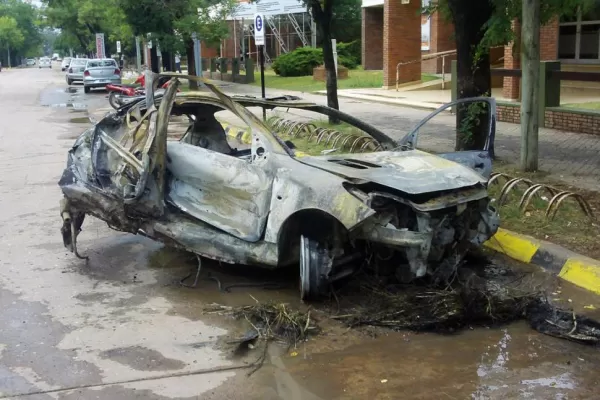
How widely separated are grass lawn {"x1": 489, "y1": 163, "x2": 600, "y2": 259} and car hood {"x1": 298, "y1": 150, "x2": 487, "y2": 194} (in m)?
1.33

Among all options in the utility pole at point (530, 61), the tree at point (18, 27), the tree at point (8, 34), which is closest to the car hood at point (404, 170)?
the utility pole at point (530, 61)

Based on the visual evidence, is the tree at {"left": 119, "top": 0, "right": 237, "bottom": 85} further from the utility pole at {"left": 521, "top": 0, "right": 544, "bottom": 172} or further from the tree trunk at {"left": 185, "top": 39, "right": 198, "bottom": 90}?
the utility pole at {"left": 521, "top": 0, "right": 544, "bottom": 172}

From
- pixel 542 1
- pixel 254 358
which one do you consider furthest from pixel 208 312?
pixel 542 1

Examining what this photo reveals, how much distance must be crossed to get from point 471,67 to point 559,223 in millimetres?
3794

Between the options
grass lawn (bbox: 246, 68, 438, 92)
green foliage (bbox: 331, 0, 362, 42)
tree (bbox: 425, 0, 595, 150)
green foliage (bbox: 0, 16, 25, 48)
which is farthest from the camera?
green foliage (bbox: 0, 16, 25, 48)

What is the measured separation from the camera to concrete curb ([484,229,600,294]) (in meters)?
5.97

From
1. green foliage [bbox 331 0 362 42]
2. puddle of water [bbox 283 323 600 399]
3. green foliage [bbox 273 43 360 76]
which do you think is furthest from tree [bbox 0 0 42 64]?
puddle of water [bbox 283 323 600 399]

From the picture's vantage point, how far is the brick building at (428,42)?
18453 mm

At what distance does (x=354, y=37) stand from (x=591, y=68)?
2478 cm

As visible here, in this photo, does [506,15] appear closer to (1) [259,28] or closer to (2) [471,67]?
(2) [471,67]

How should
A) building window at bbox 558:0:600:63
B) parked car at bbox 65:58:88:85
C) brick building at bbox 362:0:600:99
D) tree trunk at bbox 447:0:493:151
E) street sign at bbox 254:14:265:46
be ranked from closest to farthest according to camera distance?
tree trunk at bbox 447:0:493:151 → street sign at bbox 254:14:265:46 → brick building at bbox 362:0:600:99 → building window at bbox 558:0:600:63 → parked car at bbox 65:58:88:85

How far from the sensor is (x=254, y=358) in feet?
15.7

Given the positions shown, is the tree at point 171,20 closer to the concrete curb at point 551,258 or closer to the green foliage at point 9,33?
the concrete curb at point 551,258

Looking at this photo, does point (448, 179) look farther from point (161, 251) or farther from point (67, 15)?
point (67, 15)
